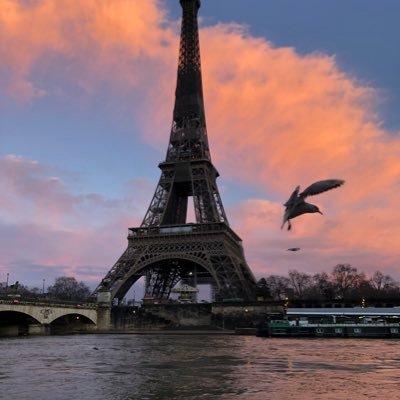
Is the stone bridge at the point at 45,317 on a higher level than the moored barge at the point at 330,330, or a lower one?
higher

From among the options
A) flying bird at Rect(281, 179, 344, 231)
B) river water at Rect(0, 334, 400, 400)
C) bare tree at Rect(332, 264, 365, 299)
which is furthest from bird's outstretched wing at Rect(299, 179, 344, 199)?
bare tree at Rect(332, 264, 365, 299)

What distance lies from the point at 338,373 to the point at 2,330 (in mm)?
64153

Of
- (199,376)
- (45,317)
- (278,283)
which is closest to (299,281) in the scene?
(278,283)

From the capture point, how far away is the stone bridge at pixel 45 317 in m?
68.1

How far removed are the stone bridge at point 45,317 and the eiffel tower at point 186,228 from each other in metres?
4.06

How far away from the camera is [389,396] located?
1967cm

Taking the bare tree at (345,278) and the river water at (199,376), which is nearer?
the river water at (199,376)

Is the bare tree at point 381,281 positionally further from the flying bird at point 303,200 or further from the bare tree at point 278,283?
the flying bird at point 303,200

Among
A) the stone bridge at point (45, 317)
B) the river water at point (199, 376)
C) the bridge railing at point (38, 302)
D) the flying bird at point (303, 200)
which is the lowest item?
the river water at point (199, 376)

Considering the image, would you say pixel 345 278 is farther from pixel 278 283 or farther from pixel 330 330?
pixel 330 330

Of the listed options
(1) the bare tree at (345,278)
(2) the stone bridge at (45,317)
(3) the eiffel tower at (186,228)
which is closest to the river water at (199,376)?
(2) the stone bridge at (45,317)

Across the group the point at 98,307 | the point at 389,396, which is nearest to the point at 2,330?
the point at 98,307

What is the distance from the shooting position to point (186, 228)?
312 ft

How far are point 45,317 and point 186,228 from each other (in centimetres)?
3076
